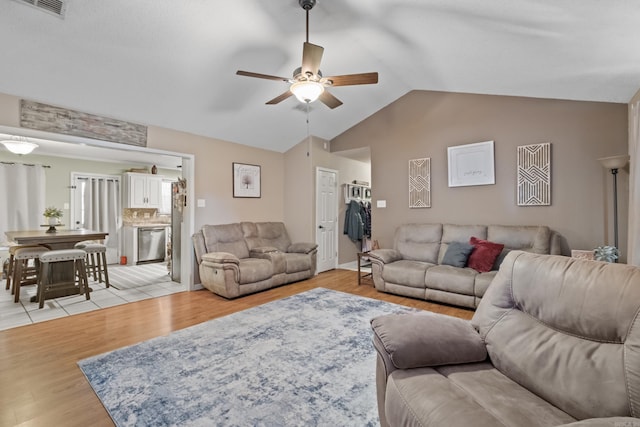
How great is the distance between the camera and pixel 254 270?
414 cm

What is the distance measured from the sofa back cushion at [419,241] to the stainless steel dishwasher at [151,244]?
546cm

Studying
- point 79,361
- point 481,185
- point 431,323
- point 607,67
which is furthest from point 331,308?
point 607,67

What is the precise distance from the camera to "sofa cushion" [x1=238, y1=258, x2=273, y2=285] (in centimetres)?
402

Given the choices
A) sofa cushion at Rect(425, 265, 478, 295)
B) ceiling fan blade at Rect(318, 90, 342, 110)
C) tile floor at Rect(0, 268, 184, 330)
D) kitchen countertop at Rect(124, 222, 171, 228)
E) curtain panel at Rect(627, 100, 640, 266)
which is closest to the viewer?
curtain panel at Rect(627, 100, 640, 266)

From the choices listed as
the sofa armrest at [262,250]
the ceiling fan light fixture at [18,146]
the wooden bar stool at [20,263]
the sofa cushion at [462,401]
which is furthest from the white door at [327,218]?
the ceiling fan light fixture at [18,146]

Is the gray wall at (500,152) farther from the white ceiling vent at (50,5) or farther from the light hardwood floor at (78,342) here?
the white ceiling vent at (50,5)

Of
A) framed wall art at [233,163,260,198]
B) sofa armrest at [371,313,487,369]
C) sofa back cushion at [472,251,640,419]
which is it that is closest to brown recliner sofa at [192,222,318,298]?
framed wall art at [233,163,260,198]

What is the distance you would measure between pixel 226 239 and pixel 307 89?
2957 millimetres

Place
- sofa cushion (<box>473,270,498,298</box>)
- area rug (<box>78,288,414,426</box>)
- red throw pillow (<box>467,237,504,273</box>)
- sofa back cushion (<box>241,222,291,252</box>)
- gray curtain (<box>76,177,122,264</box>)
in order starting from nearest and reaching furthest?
area rug (<box>78,288,414,426</box>), sofa cushion (<box>473,270,498,298</box>), red throw pillow (<box>467,237,504,273</box>), sofa back cushion (<box>241,222,291,252</box>), gray curtain (<box>76,177,122,264</box>)

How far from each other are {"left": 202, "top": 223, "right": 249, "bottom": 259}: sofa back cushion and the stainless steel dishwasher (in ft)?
9.79

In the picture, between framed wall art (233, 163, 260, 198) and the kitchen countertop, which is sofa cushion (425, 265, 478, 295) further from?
the kitchen countertop

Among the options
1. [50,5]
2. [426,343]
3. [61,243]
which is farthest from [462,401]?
[61,243]

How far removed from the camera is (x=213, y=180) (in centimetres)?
475

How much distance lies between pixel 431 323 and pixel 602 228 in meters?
3.40
